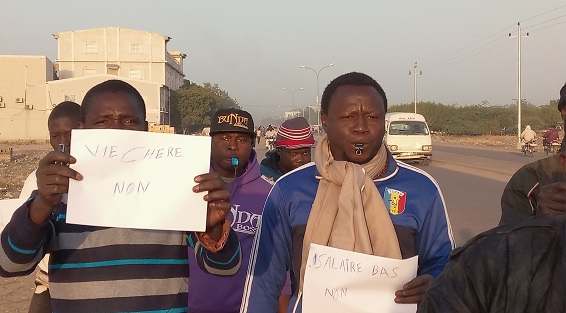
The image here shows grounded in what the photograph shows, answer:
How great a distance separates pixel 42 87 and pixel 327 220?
5884cm

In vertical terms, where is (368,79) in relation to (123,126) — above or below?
above

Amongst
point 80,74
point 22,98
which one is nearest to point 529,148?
point 22,98

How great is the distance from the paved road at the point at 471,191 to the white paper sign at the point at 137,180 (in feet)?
21.6

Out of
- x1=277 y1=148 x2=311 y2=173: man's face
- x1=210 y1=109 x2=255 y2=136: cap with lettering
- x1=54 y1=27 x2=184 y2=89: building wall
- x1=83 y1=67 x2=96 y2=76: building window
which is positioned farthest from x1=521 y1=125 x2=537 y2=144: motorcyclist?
x1=83 y1=67 x2=96 y2=76: building window

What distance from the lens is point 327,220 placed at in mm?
2230

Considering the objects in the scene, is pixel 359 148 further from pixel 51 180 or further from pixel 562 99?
pixel 51 180

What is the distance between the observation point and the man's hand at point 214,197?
2.00 metres

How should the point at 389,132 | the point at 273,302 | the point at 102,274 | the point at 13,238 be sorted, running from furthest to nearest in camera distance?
the point at 389,132 < the point at 273,302 < the point at 102,274 < the point at 13,238

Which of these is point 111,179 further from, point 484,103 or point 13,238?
point 484,103

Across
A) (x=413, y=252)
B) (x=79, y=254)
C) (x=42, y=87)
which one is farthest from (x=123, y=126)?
(x=42, y=87)

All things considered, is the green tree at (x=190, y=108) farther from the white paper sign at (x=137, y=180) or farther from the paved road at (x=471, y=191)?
the white paper sign at (x=137, y=180)

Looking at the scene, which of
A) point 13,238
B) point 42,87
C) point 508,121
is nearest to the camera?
point 13,238

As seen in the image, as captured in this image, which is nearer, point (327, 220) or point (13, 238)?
point (13, 238)

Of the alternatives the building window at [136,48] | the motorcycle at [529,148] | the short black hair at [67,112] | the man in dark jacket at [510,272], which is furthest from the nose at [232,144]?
the building window at [136,48]
